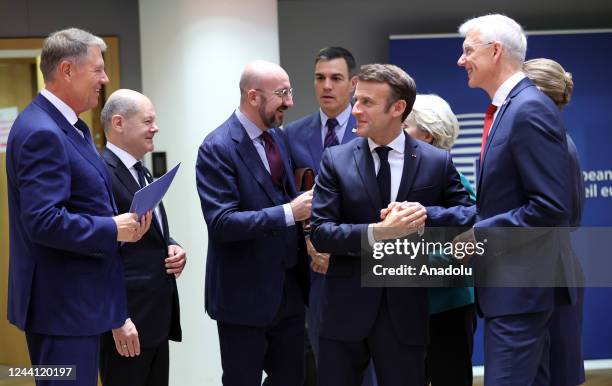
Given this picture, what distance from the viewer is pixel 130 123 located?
3.69m

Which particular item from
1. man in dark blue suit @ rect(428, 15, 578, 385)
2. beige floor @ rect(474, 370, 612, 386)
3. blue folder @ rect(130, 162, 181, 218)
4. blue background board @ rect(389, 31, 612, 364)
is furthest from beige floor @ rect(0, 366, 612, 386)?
blue folder @ rect(130, 162, 181, 218)

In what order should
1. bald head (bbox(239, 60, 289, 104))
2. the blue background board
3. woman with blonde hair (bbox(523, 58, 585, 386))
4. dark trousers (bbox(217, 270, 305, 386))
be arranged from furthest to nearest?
the blue background board → bald head (bbox(239, 60, 289, 104)) → dark trousers (bbox(217, 270, 305, 386)) → woman with blonde hair (bbox(523, 58, 585, 386))

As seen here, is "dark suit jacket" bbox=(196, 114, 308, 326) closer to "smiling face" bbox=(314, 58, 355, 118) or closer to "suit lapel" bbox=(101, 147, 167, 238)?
"suit lapel" bbox=(101, 147, 167, 238)

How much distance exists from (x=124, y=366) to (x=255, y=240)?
76cm

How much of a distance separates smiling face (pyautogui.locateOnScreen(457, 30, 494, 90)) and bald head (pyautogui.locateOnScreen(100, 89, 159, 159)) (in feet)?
4.77

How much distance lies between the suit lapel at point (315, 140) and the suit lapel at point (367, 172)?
1.05 metres

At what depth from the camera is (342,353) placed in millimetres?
3035

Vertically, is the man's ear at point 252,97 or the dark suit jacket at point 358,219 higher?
the man's ear at point 252,97

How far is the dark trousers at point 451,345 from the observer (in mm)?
3588

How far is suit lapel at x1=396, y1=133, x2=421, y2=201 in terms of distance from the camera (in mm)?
3072

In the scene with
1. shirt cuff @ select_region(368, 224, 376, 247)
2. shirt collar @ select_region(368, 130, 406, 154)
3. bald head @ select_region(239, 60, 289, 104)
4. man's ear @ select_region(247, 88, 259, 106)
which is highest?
bald head @ select_region(239, 60, 289, 104)

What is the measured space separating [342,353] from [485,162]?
0.87m

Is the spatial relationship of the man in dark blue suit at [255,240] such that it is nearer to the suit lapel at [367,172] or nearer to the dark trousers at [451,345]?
the suit lapel at [367,172]

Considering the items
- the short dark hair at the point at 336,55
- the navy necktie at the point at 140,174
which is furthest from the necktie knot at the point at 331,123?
the navy necktie at the point at 140,174
